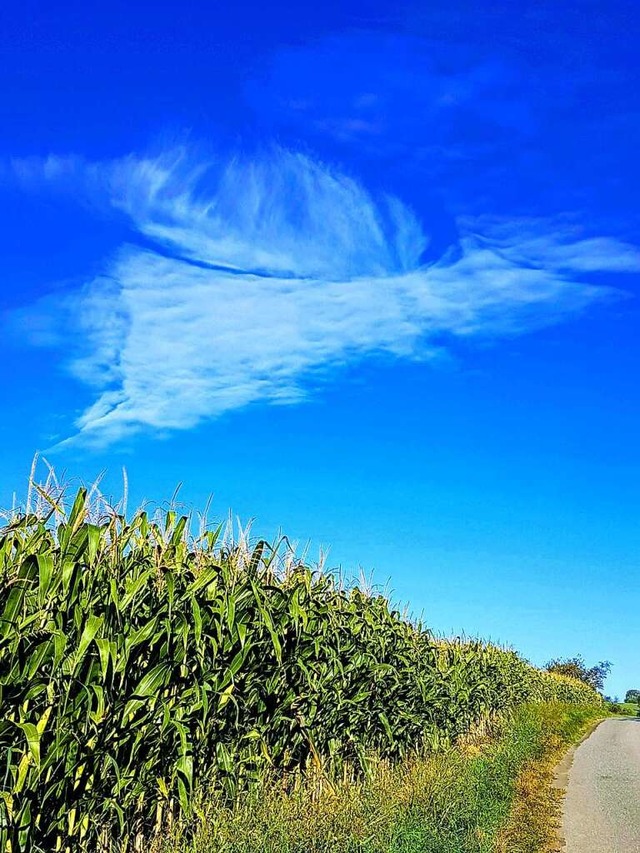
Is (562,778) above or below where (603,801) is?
above

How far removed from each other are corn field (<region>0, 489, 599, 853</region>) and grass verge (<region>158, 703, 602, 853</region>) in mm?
345

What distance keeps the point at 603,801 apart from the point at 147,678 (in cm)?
1003

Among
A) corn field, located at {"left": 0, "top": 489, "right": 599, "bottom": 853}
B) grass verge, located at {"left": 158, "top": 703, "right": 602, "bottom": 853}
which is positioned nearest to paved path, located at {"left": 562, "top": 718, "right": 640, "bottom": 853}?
grass verge, located at {"left": 158, "top": 703, "right": 602, "bottom": 853}

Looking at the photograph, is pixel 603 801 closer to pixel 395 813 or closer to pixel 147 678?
pixel 395 813

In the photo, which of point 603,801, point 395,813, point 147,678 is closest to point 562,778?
point 603,801

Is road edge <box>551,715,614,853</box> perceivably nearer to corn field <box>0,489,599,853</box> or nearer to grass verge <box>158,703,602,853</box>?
grass verge <box>158,703,602,853</box>

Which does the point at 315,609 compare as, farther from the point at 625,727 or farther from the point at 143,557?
the point at 625,727

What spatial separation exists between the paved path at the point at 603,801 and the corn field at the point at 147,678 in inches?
123

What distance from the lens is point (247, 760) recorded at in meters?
7.38

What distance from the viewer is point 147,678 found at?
6.17 metres

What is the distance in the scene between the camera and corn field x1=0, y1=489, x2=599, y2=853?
5297mm

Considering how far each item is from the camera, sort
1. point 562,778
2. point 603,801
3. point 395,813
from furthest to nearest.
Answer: point 562,778, point 603,801, point 395,813

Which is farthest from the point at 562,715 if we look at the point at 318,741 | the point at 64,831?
the point at 64,831

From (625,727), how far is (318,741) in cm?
2890
